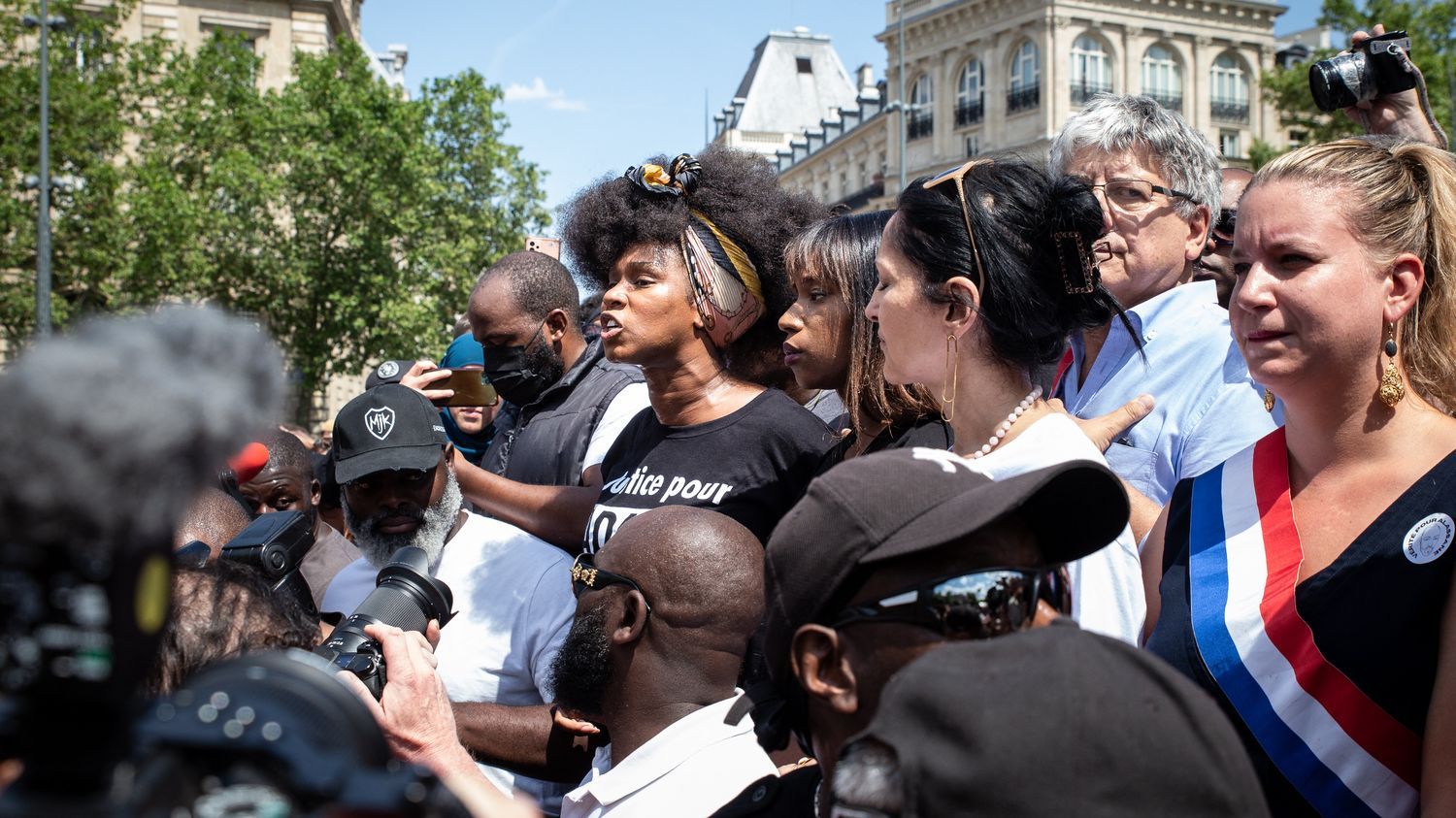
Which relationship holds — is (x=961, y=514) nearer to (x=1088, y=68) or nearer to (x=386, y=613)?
(x=386, y=613)

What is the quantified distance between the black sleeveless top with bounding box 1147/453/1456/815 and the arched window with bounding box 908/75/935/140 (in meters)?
50.5

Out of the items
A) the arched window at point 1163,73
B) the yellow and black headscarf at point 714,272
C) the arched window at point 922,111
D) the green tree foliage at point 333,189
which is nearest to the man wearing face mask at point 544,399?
the yellow and black headscarf at point 714,272

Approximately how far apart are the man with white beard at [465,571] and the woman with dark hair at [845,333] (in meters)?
0.91

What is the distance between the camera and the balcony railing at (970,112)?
161ft

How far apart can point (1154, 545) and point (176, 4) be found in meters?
40.9

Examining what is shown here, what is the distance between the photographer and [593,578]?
2.77 m

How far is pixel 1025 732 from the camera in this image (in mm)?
1222

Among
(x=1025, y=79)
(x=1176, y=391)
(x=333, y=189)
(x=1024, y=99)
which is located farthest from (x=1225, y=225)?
(x=1025, y=79)

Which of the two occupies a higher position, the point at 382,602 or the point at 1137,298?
the point at 1137,298

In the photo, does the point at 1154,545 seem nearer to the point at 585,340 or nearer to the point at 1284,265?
the point at 1284,265

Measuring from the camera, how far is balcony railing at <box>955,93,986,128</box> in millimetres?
49125

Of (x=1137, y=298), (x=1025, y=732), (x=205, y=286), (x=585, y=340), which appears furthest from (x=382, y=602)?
(x=205, y=286)

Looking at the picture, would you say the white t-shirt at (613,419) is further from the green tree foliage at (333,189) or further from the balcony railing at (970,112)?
the balcony railing at (970,112)

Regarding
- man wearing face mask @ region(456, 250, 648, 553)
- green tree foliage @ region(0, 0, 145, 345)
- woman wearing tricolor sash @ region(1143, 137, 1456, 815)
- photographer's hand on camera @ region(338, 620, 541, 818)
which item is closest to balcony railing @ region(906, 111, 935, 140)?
green tree foliage @ region(0, 0, 145, 345)
